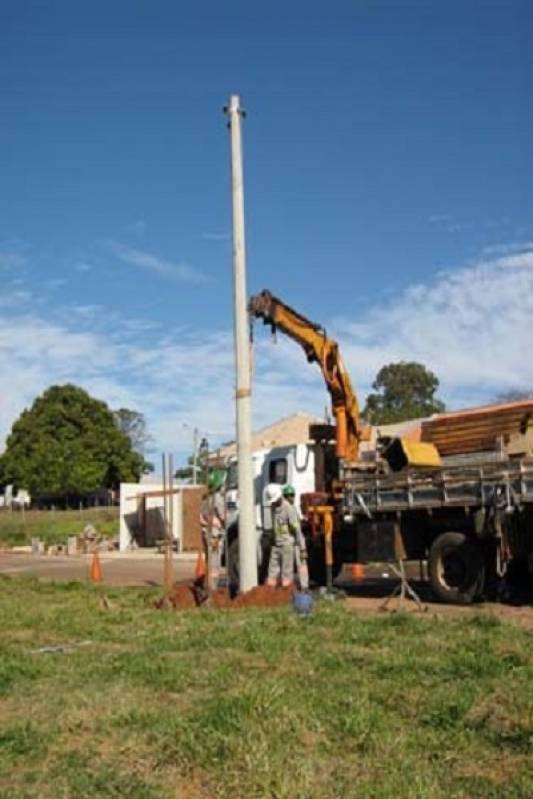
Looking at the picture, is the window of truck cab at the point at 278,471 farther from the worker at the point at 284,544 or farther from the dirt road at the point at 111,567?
the dirt road at the point at 111,567

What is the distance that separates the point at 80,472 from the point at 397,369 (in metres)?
29.0

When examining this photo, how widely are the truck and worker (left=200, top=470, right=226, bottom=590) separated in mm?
548

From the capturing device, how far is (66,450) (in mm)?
73188

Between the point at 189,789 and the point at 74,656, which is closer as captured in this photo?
the point at 189,789

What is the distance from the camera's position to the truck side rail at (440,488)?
47.0 ft

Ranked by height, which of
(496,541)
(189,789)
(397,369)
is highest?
(397,369)

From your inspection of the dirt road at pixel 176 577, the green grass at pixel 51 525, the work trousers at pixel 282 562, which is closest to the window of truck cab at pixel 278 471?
the dirt road at pixel 176 577

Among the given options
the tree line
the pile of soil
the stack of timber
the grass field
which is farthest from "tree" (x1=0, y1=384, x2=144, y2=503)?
the grass field

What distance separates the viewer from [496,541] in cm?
1470

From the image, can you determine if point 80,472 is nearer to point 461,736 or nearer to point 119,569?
point 119,569

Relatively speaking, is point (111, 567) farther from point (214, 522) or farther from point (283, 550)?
point (283, 550)

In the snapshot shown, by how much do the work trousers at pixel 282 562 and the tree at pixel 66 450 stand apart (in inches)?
2276

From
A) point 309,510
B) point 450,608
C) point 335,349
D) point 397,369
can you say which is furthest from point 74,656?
point 397,369

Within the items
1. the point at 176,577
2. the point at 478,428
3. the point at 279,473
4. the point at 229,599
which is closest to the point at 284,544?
the point at 229,599
